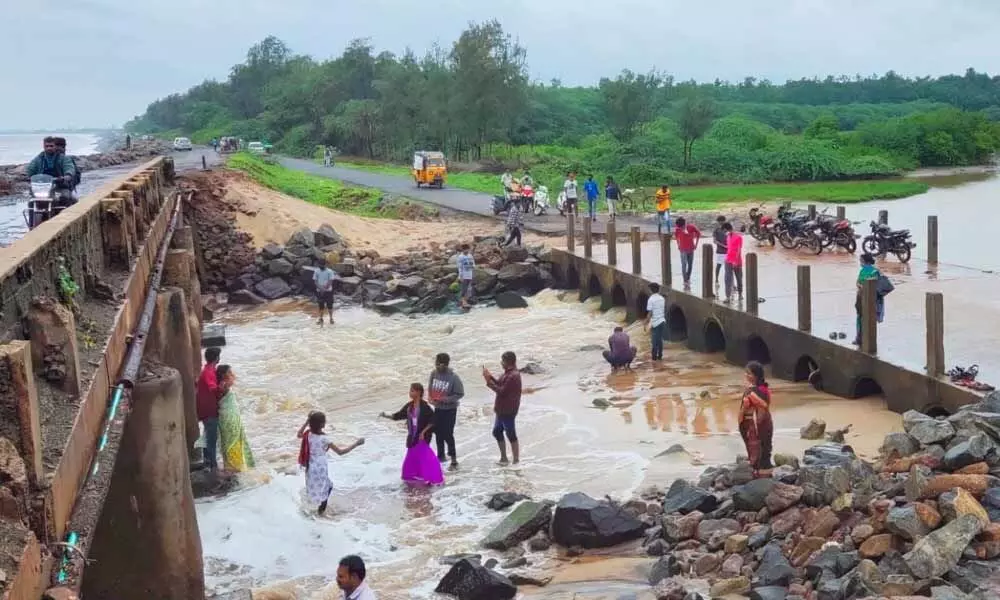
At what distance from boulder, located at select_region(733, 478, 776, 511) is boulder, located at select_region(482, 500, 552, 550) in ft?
6.35

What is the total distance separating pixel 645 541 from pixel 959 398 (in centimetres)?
464

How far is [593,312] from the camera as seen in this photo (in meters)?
24.5

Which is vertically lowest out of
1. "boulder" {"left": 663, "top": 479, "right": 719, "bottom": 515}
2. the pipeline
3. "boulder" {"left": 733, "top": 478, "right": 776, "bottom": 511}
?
"boulder" {"left": 663, "top": 479, "right": 719, "bottom": 515}

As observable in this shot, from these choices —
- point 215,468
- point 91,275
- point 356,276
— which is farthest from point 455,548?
point 356,276

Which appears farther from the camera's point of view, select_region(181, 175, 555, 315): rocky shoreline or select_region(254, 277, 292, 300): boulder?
select_region(254, 277, 292, 300): boulder

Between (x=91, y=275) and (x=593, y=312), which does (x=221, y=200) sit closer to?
(x=593, y=312)

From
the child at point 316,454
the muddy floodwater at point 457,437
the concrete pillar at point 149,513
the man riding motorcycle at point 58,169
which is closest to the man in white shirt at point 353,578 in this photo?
the concrete pillar at point 149,513

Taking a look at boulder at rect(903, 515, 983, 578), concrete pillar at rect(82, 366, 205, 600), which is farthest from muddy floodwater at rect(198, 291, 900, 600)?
boulder at rect(903, 515, 983, 578)

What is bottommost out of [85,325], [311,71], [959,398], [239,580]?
[239,580]

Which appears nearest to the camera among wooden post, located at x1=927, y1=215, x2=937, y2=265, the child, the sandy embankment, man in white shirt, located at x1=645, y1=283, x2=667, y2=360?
the child

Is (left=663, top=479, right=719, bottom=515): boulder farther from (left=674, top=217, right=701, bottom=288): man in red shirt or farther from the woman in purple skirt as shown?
(left=674, top=217, right=701, bottom=288): man in red shirt

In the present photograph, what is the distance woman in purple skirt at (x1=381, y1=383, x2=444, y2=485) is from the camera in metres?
12.6

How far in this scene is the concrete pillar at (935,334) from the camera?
41.9ft

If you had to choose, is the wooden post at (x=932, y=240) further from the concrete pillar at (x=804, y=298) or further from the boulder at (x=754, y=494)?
the boulder at (x=754, y=494)
